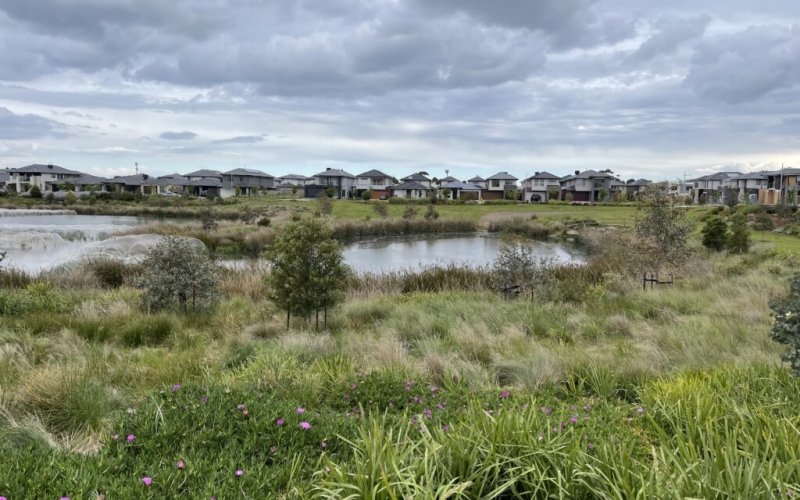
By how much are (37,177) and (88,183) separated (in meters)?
8.46

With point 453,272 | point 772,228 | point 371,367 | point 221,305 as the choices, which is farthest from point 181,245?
point 772,228

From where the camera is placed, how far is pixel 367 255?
28344 millimetres

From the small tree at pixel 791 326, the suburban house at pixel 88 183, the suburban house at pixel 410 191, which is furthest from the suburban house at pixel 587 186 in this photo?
the small tree at pixel 791 326

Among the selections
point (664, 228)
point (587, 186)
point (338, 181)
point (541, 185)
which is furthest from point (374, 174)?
point (664, 228)

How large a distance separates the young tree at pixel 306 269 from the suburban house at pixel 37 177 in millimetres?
102862

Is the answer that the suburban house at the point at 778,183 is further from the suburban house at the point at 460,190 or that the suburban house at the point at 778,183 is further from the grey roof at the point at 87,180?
the grey roof at the point at 87,180

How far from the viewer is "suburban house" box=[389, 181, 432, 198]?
3602 inches

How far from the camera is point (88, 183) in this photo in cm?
9925

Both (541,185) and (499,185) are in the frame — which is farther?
(499,185)

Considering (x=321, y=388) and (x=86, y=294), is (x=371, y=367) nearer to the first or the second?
(x=321, y=388)

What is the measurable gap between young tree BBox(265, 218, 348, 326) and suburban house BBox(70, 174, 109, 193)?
98.2m

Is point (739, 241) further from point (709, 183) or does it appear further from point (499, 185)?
point (709, 183)

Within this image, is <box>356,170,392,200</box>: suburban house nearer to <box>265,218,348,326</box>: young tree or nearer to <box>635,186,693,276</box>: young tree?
<box>635,186,693,276</box>: young tree

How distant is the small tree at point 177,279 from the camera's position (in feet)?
35.0
